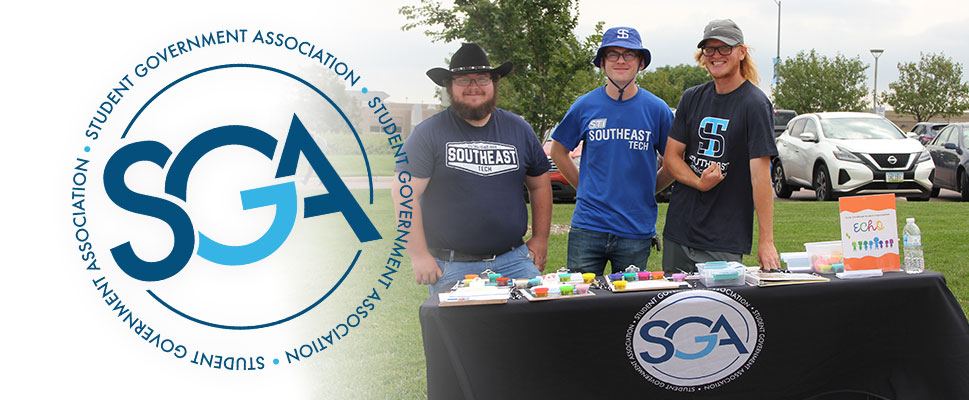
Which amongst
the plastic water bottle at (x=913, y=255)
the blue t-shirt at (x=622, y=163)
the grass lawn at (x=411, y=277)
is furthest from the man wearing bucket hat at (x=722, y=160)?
the grass lawn at (x=411, y=277)

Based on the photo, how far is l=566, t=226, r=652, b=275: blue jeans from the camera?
385 centimetres

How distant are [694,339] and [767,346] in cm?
35

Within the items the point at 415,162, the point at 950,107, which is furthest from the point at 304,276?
the point at 950,107

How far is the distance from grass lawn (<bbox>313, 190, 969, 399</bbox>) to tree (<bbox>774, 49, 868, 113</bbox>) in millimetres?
25583

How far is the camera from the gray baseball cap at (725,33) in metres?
3.43

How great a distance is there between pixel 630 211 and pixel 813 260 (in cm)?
93

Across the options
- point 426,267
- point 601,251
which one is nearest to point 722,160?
point 601,251

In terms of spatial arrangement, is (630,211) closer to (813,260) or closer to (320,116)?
(813,260)

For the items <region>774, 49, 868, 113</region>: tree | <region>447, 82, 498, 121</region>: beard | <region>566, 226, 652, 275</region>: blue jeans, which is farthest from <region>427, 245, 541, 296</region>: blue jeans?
<region>774, 49, 868, 113</region>: tree

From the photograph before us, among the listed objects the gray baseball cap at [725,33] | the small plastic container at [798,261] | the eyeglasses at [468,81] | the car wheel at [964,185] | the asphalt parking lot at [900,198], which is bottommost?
the asphalt parking lot at [900,198]

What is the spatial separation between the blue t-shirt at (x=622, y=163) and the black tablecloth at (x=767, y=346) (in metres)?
0.80

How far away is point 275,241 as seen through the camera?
15.3ft

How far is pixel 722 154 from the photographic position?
355cm

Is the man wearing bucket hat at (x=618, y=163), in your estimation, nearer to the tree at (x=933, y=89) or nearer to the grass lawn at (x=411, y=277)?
the grass lawn at (x=411, y=277)
